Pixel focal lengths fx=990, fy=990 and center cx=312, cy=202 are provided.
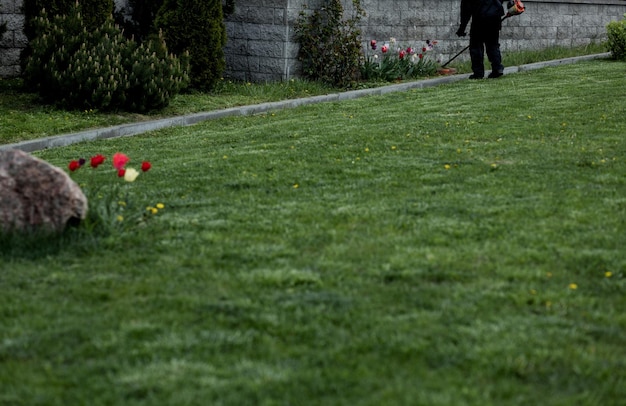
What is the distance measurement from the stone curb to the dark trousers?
485mm

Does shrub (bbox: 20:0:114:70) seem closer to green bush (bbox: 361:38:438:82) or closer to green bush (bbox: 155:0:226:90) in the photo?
green bush (bbox: 155:0:226:90)

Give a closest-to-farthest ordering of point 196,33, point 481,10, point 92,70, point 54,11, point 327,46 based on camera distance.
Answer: point 92,70 < point 54,11 < point 196,33 < point 327,46 < point 481,10

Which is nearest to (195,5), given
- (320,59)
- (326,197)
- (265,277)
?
(320,59)

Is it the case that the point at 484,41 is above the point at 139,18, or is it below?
below

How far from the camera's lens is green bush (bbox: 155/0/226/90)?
47.9 feet

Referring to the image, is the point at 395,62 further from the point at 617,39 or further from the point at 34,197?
the point at 34,197

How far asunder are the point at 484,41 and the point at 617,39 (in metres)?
4.22

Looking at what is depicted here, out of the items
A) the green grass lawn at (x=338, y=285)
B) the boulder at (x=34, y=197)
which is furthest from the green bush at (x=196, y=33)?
the boulder at (x=34, y=197)

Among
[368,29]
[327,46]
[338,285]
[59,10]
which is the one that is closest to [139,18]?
[59,10]

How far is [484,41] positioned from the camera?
16.7 meters

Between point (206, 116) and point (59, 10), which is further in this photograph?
point (59, 10)

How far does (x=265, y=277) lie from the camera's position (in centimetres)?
506

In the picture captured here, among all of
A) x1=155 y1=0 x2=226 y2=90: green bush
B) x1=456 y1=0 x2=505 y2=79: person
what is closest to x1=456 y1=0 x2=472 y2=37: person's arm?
x1=456 y1=0 x2=505 y2=79: person

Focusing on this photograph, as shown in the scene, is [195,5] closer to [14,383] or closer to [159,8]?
[159,8]
